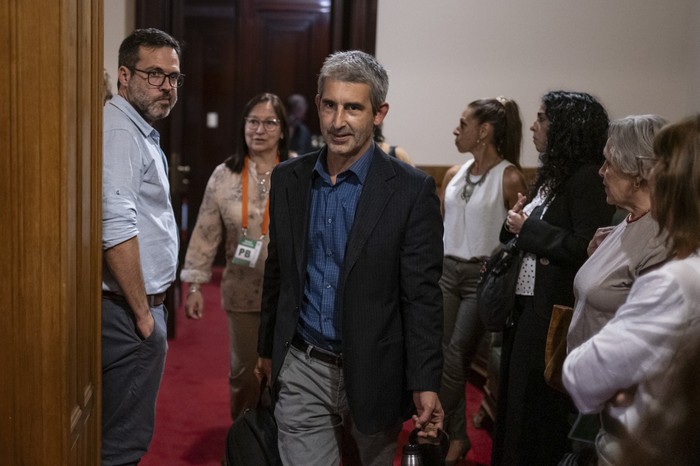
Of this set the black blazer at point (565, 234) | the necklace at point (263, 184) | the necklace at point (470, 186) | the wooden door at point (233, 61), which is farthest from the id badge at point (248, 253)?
the wooden door at point (233, 61)

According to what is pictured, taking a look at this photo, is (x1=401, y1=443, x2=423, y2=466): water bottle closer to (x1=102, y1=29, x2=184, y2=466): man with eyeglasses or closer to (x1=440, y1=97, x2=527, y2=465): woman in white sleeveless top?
(x1=102, y1=29, x2=184, y2=466): man with eyeglasses

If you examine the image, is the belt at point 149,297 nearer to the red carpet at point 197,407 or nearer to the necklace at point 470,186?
the red carpet at point 197,407

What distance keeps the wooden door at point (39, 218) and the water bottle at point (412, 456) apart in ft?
2.67

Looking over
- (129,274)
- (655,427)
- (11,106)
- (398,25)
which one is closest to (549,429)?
(129,274)

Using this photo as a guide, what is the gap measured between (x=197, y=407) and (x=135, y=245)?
6.93 feet

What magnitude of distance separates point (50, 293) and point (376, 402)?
0.94 metres

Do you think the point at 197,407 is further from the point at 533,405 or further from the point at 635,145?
the point at 635,145

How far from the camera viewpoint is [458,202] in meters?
3.59

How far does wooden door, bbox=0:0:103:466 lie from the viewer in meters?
1.36

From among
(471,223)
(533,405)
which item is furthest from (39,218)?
(471,223)

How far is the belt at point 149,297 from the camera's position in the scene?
232cm

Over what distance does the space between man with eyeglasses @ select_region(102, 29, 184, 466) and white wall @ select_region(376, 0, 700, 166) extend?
2613mm

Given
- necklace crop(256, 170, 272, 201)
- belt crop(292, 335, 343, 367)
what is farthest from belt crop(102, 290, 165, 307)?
necklace crop(256, 170, 272, 201)

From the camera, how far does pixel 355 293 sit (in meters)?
2.05
